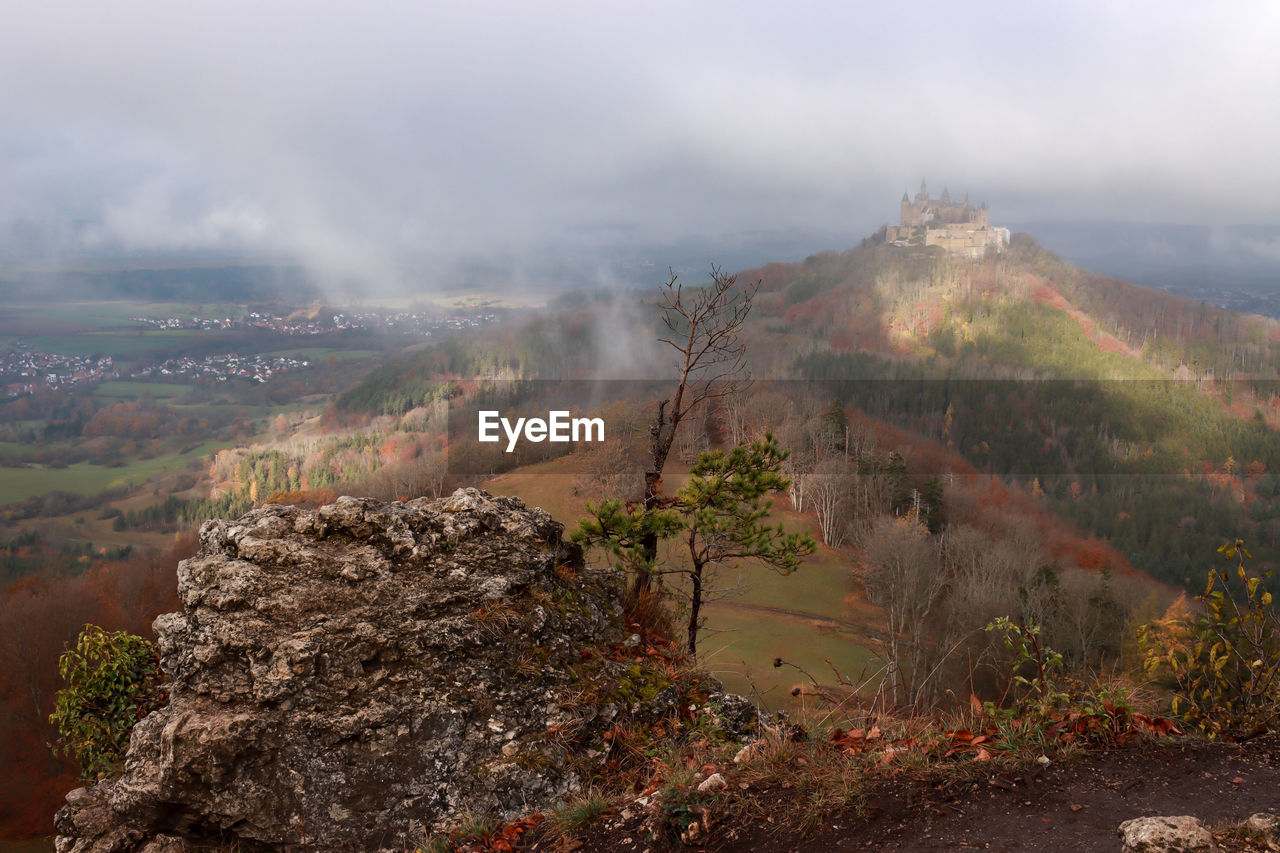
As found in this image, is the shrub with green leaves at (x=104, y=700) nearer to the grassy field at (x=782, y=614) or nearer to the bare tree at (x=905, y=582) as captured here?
the grassy field at (x=782, y=614)

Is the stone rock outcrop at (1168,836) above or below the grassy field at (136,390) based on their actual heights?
above

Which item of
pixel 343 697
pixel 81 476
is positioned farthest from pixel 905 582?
pixel 81 476

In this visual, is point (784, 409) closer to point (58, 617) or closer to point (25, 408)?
point (58, 617)

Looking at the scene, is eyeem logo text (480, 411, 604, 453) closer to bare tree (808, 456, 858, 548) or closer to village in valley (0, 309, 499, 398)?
bare tree (808, 456, 858, 548)

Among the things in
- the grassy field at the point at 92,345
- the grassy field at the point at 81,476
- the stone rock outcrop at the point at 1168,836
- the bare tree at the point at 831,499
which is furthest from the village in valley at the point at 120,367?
the stone rock outcrop at the point at 1168,836

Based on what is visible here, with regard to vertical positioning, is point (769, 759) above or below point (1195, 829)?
below

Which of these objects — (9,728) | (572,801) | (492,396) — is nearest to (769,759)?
(572,801)

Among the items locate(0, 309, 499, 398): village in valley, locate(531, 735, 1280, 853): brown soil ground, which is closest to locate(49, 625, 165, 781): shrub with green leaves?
locate(531, 735, 1280, 853): brown soil ground
